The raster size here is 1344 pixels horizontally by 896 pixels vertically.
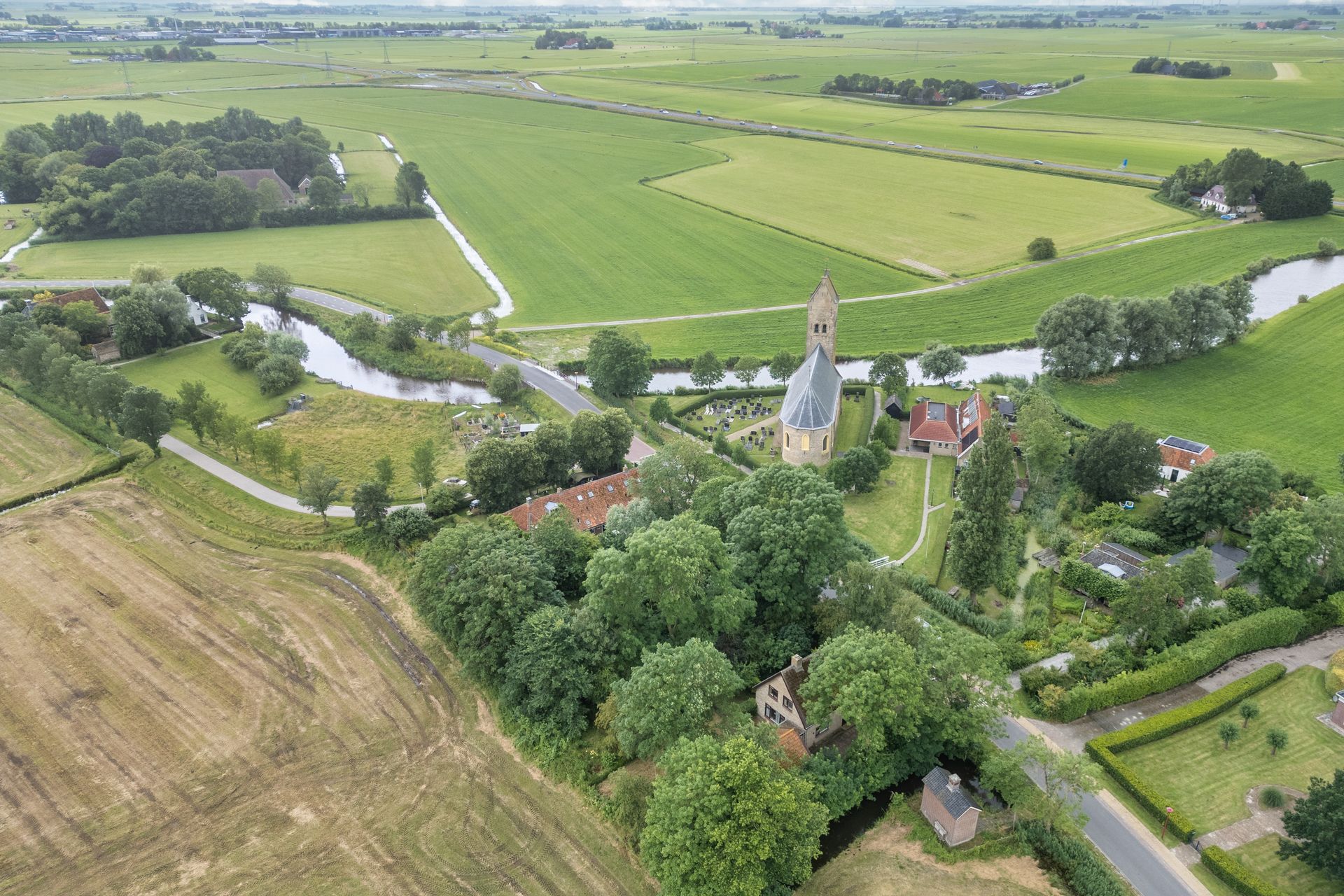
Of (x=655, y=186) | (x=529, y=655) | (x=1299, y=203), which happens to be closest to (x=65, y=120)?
(x=655, y=186)

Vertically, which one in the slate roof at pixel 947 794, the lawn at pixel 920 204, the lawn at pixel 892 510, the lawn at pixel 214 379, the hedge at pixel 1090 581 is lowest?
the lawn at pixel 214 379

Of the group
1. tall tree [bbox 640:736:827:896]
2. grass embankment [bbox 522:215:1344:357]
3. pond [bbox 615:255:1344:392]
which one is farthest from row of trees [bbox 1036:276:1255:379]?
tall tree [bbox 640:736:827:896]

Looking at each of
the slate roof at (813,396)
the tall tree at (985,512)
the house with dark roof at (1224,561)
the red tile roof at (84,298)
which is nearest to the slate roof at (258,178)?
the red tile roof at (84,298)

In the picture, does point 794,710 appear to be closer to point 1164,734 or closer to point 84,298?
point 1164,734

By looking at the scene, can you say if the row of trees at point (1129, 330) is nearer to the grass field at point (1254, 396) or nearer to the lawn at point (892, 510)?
the grass field at point (1254, 396)

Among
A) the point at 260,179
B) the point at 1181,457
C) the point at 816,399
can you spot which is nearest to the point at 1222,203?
the point at 1181,457

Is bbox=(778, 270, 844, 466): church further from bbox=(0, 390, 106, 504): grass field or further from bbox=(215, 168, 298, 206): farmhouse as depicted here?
bbox=(215, 168, 298, 206): farmhouse

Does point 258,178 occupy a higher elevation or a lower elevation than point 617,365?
higher
